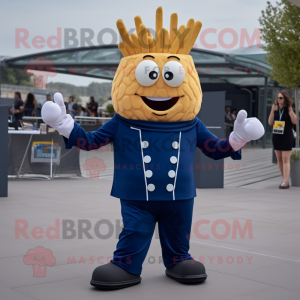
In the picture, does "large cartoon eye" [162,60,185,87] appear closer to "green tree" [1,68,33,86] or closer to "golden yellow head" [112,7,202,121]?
"golden yellow head" [112,7,202,121]

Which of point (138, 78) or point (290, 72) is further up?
point (290, 72)

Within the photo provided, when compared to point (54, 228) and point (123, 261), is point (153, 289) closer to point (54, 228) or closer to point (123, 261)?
point (123, 261)

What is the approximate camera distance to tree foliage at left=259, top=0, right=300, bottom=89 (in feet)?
32.0

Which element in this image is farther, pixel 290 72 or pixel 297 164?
pixel 290 72

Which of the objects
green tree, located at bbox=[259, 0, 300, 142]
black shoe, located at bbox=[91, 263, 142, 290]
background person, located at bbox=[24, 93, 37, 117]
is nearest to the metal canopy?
background person, located at bbox=[24, 93, 37, 117]

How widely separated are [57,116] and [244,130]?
52.1 inches

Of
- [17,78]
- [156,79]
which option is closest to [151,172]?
[156,79]

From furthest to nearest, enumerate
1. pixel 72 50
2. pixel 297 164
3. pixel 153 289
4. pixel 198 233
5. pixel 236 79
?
pixel 236 79
pixel 72 50
pixel 297 164
pixel 198 233
pixel 153 289

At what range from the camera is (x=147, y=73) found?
11.1 feet

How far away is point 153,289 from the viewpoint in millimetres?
3174

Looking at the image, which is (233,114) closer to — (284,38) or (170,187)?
(284,38)

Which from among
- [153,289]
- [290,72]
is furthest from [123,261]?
[290,72]

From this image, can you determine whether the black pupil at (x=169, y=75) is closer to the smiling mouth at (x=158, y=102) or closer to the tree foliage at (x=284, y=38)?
the smiling mouth at (x=158, y=102)

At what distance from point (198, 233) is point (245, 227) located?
68cm
